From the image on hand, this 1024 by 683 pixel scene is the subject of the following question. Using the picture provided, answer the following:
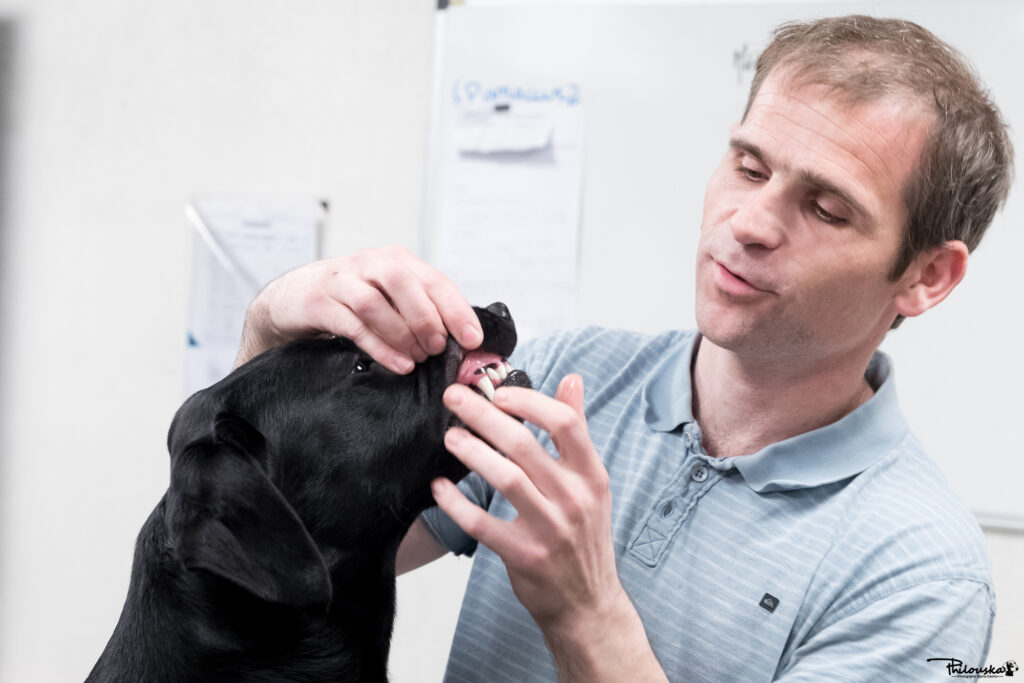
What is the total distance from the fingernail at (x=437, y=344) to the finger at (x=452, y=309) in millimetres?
18

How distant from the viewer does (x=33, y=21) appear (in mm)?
2867

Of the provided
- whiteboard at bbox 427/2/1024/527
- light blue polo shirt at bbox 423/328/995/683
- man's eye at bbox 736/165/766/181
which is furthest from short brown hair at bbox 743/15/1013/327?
whiteboard at bbox 427/2/1024/527

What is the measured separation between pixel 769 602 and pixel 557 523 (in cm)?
35

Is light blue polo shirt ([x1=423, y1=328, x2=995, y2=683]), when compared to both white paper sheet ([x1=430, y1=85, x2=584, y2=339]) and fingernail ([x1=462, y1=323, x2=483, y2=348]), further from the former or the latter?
white paper sheet ([x1=430, y1=85, x2=584, y2=339])

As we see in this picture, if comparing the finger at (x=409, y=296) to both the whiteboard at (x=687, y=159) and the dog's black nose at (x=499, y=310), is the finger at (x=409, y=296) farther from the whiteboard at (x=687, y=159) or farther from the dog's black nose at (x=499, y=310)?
the whiteboard at (x=687, y=159)

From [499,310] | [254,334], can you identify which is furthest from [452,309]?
[254,334]

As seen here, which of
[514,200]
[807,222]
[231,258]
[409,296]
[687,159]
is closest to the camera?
[409,296]

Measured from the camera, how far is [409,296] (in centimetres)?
99

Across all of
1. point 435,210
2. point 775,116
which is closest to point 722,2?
point 435,210

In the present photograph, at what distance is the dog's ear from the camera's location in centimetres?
91

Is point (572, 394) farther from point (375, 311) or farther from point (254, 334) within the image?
point (254, 334)

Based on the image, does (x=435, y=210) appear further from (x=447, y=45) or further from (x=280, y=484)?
(x=280, y=484)

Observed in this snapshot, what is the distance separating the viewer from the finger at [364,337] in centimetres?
104

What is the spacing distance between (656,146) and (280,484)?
5.21 feet
